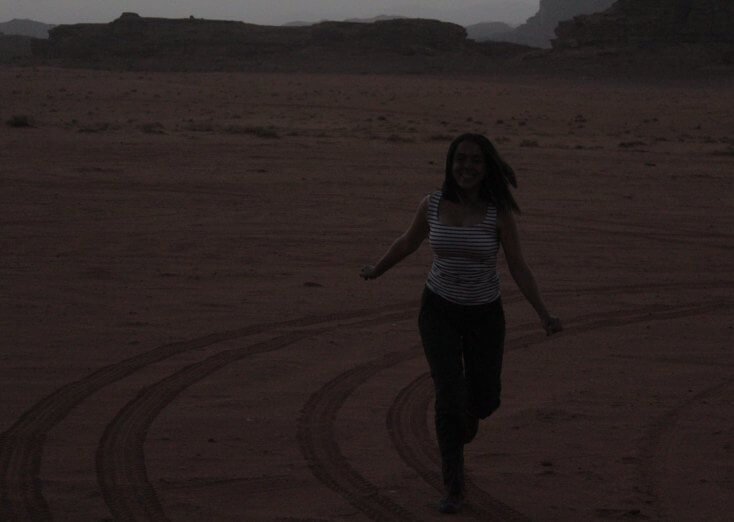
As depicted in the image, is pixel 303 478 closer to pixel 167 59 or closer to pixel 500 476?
pixel 500 476

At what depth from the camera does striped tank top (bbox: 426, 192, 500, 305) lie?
505 cm

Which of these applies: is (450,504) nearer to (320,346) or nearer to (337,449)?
(337,449)

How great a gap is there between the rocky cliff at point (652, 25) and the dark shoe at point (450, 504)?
75.0m

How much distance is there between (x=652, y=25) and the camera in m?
78.5

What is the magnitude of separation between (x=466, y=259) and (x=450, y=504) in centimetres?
106

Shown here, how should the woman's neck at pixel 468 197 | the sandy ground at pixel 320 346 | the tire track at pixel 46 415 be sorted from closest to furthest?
1. the woman's neck at pixel 468 197
2. the tire track at pixel 46 415
3. the sandy ground at pixel 320 346

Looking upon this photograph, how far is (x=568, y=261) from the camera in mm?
12367

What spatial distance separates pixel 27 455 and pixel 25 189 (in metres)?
11.5

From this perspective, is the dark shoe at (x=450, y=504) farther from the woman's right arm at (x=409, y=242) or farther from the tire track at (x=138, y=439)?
the tire track at (x=138, y=439)

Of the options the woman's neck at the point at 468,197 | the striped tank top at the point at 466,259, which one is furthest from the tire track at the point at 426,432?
the woman's neck at the point at 468,197

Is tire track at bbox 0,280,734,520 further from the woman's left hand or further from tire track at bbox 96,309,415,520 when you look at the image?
→ the woman's left hand

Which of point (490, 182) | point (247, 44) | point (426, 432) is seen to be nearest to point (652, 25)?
point (247, 44)

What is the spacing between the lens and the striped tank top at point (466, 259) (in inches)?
199

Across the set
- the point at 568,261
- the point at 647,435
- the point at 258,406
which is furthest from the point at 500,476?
the point at 568,261
